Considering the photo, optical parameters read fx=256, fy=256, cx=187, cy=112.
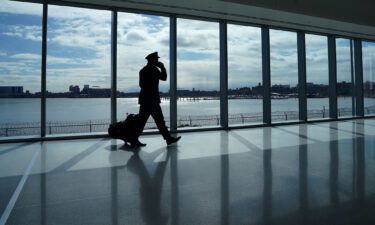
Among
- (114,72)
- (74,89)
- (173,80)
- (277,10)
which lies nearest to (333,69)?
(277,10)

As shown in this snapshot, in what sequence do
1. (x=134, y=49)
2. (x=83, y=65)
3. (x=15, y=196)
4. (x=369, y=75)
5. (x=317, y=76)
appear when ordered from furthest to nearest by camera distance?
(x=369, y=75) < (x=317, y=76) < (x=134, y=49) < (x=83, y=65) < (x=15, y=196)

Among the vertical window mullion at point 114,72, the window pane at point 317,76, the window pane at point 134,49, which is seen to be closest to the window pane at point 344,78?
the window pane at point 317,76

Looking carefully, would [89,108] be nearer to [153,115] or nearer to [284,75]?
[153,115]

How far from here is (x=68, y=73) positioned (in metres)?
5.50

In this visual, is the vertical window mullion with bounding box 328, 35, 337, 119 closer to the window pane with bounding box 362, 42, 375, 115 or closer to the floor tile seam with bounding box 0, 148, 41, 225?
the window pane with bounding box 362, 42, 375, 115

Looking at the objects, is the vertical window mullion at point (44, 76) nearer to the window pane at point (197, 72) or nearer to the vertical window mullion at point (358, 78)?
the window pane at point (197, 72)

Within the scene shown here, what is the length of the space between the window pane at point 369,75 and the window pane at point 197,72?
246 inches

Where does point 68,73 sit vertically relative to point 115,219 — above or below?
above

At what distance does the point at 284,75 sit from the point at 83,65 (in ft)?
18.3

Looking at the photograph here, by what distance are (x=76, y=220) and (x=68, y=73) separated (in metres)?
4.57

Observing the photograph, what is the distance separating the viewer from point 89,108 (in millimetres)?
5742

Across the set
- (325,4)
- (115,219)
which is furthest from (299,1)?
(115,219)

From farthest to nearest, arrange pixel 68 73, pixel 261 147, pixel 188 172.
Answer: pixel 68 73 → pixel 261 147 → pixel 188 172

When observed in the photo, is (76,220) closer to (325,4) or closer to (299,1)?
(299,1)
